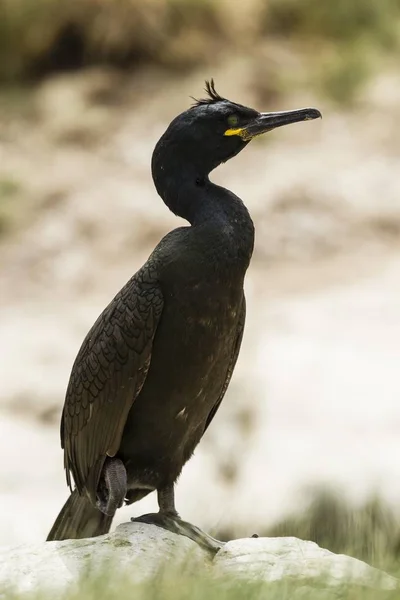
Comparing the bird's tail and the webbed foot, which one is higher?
the bird's tail

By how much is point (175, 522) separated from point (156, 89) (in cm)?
978

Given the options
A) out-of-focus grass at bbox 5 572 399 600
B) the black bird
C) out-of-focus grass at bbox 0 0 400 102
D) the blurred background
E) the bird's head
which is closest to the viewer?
out-of-focus grass at bbox 5 572 399 600

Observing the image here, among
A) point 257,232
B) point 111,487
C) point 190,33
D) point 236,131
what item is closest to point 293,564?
point 111,487

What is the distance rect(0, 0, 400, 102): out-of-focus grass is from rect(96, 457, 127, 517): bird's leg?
376 inches

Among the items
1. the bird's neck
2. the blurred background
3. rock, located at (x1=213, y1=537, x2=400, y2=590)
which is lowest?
rock, located at (x1=213, y1=537, x2=400, y2=590)

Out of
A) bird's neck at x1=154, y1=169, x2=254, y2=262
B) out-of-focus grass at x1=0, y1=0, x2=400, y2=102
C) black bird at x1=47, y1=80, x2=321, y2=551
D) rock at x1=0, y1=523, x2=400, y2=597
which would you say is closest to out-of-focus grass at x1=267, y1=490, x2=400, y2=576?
rock at x1=0, y1=523, x2=400, y2=597

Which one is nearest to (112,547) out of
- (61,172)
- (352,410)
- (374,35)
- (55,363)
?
(352,410)

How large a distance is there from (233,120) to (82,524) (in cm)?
170

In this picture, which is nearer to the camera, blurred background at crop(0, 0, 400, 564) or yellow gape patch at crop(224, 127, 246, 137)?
yellow gape patch at crop(224, 127, 246, 137)

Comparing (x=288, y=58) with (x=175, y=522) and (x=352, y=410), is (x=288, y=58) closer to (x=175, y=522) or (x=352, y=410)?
(x=352, y=410)

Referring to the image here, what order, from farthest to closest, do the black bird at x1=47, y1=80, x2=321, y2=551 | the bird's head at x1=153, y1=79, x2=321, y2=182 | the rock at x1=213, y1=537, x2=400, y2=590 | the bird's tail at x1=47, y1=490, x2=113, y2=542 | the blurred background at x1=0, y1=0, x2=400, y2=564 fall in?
the blurred background at x1=0, y1=0, x2=400, y2=564 < the bird's tail at x1=47, y1=490, x2=113, y2=542 < the bird's head at x1=153, y1=79, x2=321, y2=182 < the black bird at x1=47, y1=80, x2=321, y2=551 < the rock at x1=213, y1=537, x2=400, y2=590

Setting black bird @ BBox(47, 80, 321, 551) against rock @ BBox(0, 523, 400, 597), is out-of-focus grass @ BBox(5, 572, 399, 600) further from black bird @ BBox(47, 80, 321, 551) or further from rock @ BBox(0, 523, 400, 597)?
black bird @ BBox(47, 80, 321, 551)

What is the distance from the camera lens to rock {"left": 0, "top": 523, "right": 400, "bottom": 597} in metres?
4.22

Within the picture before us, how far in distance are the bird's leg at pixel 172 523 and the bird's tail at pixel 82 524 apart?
0.26 meters
